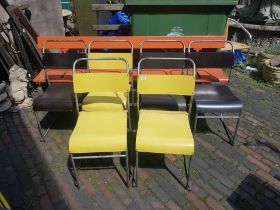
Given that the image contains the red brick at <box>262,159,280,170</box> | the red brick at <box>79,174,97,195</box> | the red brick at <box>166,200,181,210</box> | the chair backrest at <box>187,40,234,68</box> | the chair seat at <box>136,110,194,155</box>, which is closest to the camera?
the chair seat at <box>136,110,194,155</box>

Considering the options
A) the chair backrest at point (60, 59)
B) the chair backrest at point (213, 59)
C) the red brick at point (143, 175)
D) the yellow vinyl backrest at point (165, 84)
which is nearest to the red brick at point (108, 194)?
the red brick at point (143, 175)

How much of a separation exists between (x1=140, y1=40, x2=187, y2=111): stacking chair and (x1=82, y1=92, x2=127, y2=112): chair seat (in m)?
0.31

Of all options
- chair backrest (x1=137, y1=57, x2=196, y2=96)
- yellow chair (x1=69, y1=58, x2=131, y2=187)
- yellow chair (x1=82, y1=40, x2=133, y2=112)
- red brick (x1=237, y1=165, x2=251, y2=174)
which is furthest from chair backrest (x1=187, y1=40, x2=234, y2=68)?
red brick (x1=237, y1=165, x2=251, y2=174)

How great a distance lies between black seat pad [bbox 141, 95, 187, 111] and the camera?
3555mm

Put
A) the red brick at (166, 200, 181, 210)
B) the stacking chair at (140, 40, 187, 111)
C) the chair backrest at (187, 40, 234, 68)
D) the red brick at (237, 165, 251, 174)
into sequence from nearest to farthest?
the red brick at (166, 200, 181, 210) < the red brick at (237, 165, 251, 174) < the stacking chair at (140, 40, 187, 111) < the chair backrest at (187, 40, 234, 68)

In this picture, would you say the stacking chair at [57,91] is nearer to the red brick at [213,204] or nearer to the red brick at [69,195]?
the red brick at [69,195]

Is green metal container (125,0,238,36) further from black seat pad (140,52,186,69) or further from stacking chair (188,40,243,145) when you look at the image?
black seat pad (140,52,186,69)

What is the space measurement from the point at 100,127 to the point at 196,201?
52.6 inches

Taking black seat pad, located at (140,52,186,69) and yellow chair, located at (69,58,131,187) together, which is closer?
yellow chair, located at (69,58,131,187)

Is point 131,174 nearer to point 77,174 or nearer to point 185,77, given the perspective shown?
point 77,174

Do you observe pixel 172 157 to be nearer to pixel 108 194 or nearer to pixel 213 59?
pixel 108 194

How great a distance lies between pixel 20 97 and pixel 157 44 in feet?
8.17

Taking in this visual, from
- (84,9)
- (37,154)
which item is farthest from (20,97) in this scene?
(84,9)

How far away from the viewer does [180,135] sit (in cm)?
285
